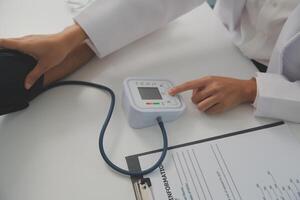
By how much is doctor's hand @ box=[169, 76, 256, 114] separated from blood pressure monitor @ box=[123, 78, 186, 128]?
0.03m

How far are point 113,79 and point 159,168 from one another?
0.25 m

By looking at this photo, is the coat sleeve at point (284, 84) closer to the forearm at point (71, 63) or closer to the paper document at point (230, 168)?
the paper document at point (230, 168)

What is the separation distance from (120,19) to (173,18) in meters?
0.16

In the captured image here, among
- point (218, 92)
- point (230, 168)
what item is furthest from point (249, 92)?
point (230, 168)

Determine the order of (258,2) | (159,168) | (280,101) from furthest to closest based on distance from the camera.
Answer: (258,2), (280,101), (159,168)

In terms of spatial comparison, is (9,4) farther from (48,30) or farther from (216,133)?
(216,133)

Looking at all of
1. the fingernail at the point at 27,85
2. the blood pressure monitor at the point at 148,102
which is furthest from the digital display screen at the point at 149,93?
the fingernail at the point at 27,85

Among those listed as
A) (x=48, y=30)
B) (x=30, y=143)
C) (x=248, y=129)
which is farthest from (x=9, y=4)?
(x=248, y=129)

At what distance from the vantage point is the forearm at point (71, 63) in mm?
671

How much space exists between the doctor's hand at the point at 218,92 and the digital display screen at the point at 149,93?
0.03 meters

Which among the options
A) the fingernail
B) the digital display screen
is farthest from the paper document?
the fingernail

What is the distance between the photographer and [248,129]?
2.11 feet

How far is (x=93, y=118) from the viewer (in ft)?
2.06

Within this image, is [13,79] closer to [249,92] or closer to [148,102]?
[148,102]
